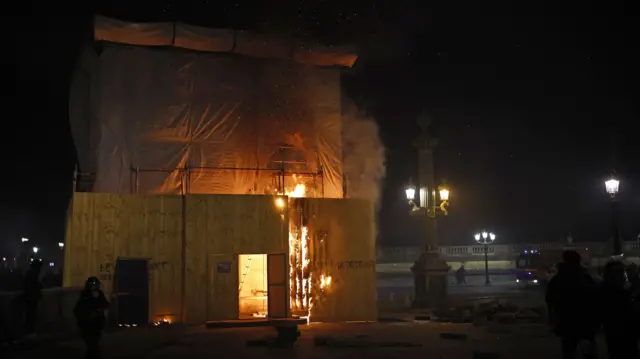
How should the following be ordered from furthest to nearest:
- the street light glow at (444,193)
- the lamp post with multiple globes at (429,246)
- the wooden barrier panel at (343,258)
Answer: the lamp post with multiple globes at (429,246), the street light glow at (444,193), the wooden barrier panel at (343,258)

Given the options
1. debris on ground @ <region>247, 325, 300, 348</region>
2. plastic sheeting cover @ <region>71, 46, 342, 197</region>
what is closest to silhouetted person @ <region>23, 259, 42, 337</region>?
debris on ground @ <region>247, 325, 300, 348</region>

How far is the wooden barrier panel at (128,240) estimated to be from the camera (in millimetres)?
17672

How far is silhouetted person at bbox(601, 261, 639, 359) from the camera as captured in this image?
7.41 metres

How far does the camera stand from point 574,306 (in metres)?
7.93

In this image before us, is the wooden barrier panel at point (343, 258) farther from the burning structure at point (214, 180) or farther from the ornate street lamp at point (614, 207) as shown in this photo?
the ornate street lamp at point (614, 207)

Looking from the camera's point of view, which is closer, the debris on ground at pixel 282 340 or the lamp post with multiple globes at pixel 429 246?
the debris on ground at pixel 282 340

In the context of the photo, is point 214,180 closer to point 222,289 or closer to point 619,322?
point 222,289

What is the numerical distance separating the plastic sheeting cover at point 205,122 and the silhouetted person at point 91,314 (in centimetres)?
948

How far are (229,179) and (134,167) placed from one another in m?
3.06

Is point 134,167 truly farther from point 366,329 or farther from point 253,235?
point 366,329

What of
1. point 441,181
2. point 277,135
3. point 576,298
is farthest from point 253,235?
point 576,298

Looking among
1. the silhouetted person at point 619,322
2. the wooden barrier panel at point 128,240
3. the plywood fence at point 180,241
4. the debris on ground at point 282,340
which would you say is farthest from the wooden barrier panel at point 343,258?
the silhouetted person at point 619,322

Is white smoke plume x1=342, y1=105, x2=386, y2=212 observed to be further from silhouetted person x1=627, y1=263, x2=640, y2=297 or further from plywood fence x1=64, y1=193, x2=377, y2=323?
silhouetted person x1=627, y1=263, x2=640, y2=297

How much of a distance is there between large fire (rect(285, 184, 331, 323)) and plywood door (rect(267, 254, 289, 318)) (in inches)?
22.6
